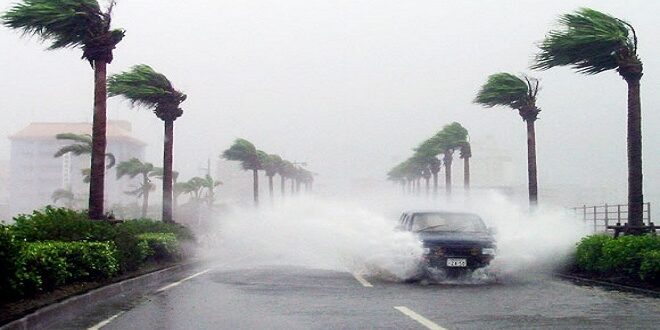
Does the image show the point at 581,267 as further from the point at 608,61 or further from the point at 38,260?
the point at 38,260

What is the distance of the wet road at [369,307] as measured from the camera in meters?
9.27

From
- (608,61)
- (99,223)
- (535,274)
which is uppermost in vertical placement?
(608,61)

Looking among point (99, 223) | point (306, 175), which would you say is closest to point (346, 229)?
point (99, 223)

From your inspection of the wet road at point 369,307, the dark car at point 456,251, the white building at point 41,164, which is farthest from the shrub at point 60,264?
the white building at point 41,164

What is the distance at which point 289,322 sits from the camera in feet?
30.9

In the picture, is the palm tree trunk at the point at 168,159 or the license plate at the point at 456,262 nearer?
the license plate at the point at 456,262

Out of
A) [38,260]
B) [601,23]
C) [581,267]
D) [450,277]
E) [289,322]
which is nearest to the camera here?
[289,322]

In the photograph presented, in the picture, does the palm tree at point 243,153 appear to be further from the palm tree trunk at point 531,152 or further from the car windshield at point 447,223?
the car windshield at point 447,223

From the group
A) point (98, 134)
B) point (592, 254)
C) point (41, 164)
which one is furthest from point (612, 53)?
point (41, 164)

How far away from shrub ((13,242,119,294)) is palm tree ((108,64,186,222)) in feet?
45.1

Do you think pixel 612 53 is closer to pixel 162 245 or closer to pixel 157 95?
pixel 162 245

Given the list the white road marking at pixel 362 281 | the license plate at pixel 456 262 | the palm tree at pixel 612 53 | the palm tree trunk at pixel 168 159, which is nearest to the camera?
the white road marking at pixel 362 281

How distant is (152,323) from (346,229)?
46.0 ft

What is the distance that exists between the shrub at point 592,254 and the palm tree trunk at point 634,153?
2475 millimetres
